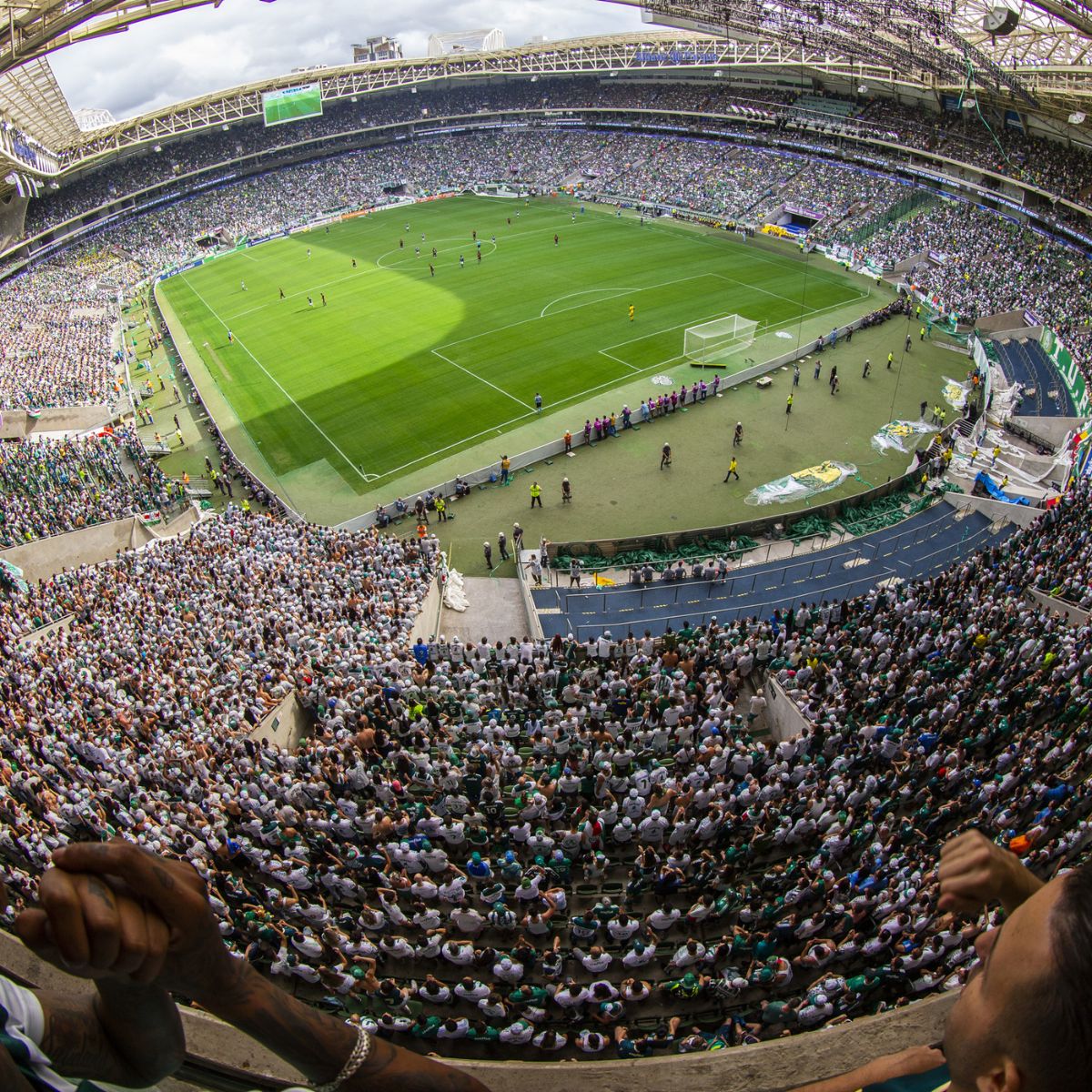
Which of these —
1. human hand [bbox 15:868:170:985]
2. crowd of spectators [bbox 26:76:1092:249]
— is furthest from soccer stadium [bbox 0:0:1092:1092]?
crowd of spectators [bbox 26:76:1092:249]

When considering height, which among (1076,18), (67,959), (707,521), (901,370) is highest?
(1076,18)

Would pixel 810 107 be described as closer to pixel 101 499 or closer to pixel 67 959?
pixel 101 499

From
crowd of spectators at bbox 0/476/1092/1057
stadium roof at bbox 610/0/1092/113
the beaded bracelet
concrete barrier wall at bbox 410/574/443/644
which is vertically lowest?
concrete barrier wall at bbox 410/574/443/644

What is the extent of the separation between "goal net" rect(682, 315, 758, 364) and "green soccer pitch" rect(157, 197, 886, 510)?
2.31 ft

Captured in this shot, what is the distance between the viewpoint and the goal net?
4206 cm

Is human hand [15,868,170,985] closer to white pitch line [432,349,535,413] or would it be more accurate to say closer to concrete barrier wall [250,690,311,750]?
concrete barrier wall [250,690,311,750]

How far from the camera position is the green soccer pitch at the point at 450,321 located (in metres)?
37.4

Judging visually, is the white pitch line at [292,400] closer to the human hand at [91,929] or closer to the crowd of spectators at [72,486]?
the crowd of spectators at [72,486]

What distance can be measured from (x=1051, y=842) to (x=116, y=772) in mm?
16711

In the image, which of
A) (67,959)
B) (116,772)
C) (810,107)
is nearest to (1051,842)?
(67,959)

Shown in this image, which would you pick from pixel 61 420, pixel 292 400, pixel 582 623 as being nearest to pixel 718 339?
pixel 292 400

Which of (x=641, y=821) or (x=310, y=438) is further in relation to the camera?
(x=310, y=438)

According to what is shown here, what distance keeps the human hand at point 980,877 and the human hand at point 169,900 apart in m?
2.67

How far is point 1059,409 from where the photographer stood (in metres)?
33.9
